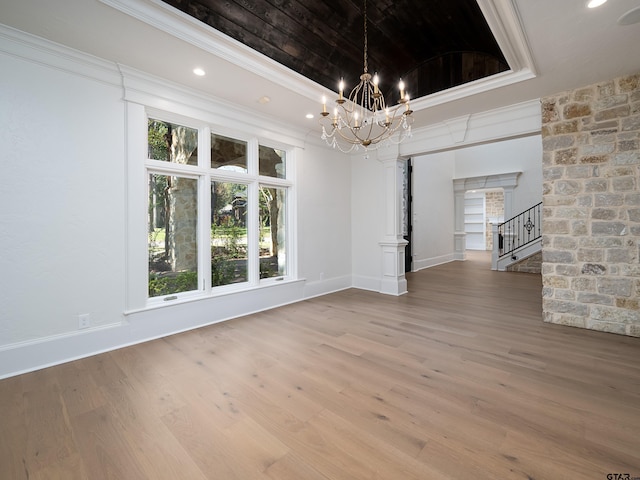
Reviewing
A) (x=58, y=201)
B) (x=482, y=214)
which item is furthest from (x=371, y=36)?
(x=482, y=214)

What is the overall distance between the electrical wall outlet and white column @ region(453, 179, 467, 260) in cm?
967

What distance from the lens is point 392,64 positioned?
3.74m

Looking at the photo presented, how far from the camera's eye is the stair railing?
7.76m

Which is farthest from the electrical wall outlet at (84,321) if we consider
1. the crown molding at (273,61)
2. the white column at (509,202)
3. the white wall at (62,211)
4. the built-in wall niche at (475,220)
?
the built-in wall niche at (475,220)

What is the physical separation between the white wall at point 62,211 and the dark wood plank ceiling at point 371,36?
1.19m

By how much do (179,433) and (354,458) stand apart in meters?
1.02

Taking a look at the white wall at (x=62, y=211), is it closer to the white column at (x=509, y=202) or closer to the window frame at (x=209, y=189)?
the window frame at (x=209, y=189)

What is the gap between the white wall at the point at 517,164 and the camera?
328 inches

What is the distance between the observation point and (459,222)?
32.1 feet

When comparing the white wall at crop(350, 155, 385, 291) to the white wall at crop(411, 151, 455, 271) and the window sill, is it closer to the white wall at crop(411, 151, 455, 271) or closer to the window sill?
the window sill

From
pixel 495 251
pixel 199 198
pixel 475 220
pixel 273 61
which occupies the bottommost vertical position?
pixel 495 251

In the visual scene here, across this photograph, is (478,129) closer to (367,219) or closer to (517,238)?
(367,219)

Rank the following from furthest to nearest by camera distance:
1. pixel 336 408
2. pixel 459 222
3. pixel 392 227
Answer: pixel 459 222 < pixel 392 227 < pixel 336 408

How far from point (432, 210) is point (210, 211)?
6897 millimetres
